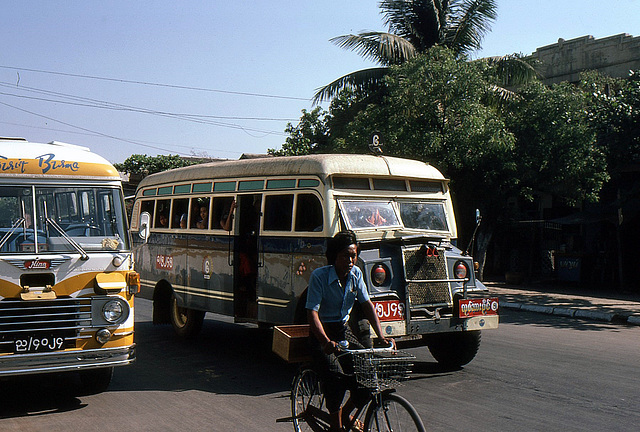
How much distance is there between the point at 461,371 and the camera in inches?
334

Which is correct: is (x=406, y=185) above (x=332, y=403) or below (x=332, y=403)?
above

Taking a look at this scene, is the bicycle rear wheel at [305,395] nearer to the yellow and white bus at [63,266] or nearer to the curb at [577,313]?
the yellow and white bus at [63,266]

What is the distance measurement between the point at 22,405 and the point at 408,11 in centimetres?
2033

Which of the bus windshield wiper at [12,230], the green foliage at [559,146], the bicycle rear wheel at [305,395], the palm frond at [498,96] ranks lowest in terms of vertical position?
the bicycle rear wheel at [305,395]

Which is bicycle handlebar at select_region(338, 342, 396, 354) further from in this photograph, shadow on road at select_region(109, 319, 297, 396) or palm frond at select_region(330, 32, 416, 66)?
palm frond at select_region(330, 32, 416, 66)

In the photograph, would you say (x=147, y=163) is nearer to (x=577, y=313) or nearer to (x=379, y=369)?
(x=577, y=313)

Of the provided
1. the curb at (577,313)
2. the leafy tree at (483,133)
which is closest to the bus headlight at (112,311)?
the curb at (577,313)

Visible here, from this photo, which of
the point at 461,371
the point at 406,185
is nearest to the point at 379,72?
the point at 406,185

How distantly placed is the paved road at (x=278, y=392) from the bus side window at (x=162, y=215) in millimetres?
2045

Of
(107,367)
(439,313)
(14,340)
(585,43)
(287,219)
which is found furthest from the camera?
(585,43)

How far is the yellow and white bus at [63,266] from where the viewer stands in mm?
6449

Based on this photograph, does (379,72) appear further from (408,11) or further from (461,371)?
(461,371)

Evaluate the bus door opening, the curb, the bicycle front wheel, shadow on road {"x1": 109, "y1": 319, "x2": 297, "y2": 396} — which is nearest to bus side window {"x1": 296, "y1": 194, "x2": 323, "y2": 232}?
the bus door opening

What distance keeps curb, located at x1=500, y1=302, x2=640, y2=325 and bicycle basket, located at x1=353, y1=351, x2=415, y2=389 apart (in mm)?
11065
